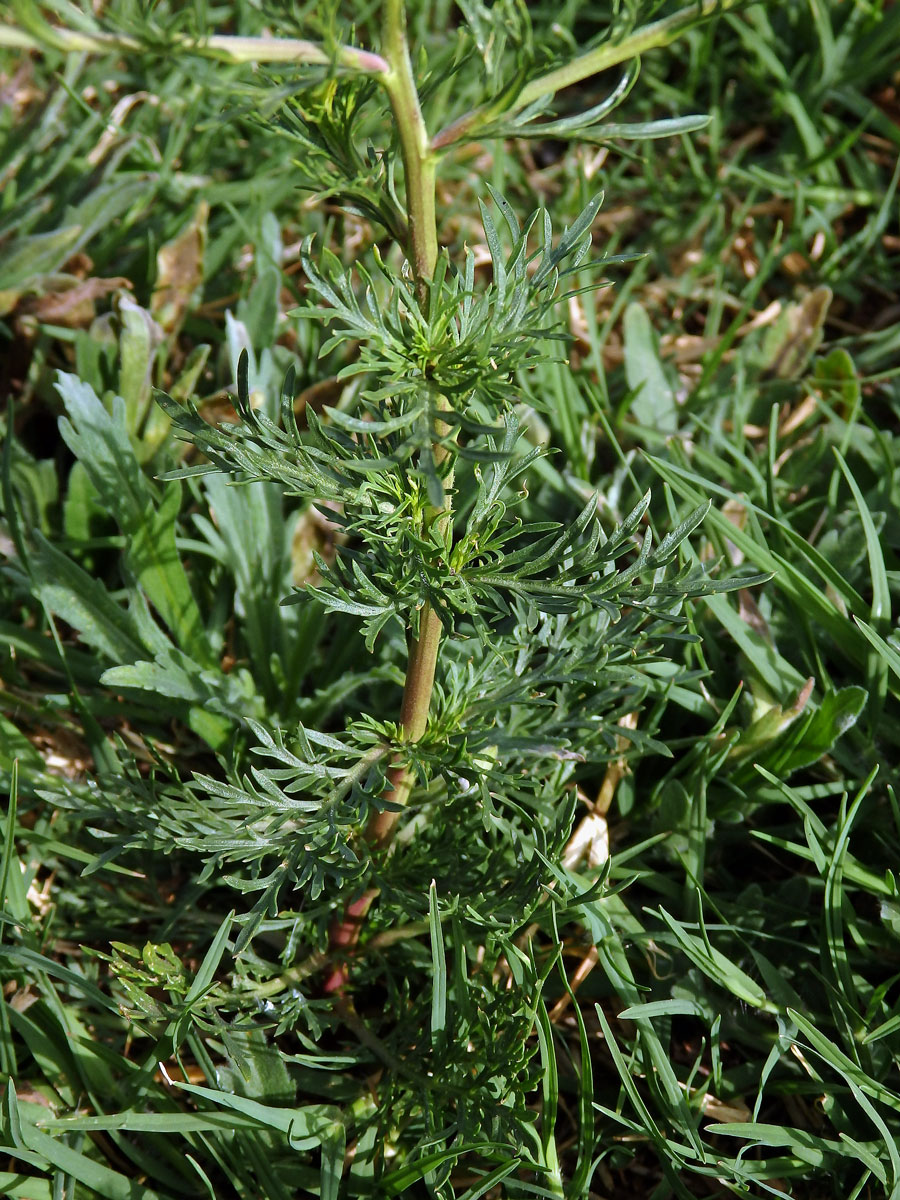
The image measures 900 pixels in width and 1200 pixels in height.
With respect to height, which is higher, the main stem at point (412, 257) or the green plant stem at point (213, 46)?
the green plant stem at point (213, 46)

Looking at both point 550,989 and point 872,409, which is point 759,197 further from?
point 550,989

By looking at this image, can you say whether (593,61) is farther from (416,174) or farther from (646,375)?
(646,375)

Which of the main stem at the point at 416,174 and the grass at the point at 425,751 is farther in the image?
the grass at the point at 425,751

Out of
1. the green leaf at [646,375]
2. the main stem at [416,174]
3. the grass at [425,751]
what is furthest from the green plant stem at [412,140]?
the green leaf at [646,375]

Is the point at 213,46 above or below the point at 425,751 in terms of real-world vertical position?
above

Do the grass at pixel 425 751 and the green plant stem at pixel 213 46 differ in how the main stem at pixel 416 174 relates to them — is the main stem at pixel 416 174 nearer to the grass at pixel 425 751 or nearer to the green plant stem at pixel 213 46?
the green plant stem at pixel 213 46

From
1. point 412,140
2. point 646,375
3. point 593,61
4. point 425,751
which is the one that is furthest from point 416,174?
point 646,375

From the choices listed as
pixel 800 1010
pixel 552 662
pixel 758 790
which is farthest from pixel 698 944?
pixel 552 662
